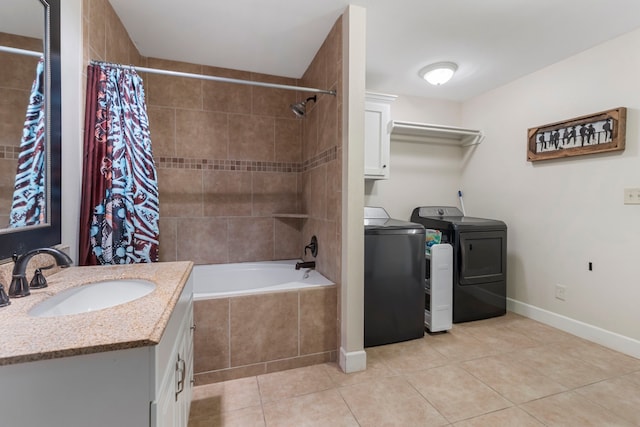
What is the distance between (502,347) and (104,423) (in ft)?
8.18

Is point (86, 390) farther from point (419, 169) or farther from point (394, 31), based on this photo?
point (419, 169)

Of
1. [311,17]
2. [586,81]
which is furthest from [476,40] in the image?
[311,17]

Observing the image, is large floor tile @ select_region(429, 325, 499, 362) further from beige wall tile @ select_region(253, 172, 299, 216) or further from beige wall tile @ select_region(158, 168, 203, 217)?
beige wall tile @ select_region(158, 168, 203, 217)

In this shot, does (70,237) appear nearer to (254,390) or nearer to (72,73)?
(72,73)

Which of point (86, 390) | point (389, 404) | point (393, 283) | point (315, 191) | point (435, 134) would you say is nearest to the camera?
point (86, 390)

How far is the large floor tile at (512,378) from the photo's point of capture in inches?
64.7

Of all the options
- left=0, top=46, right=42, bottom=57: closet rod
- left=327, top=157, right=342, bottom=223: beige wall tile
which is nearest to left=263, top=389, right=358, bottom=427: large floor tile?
left=327, top=157, right=342, bottom=223: beige wall tile

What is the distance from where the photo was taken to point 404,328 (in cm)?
226

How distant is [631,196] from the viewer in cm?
203

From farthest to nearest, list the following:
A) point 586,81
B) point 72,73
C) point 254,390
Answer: point 586,81 → point 254,390 → point 72,73

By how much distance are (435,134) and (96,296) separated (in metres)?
3.28

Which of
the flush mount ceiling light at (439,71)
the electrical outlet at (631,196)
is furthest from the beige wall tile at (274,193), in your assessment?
the electrical outlet at (631,196)

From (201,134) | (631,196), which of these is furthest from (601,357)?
(201,134)

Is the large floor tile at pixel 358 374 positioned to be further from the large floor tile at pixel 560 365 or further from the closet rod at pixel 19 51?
the closet rod at pixel 19 51
